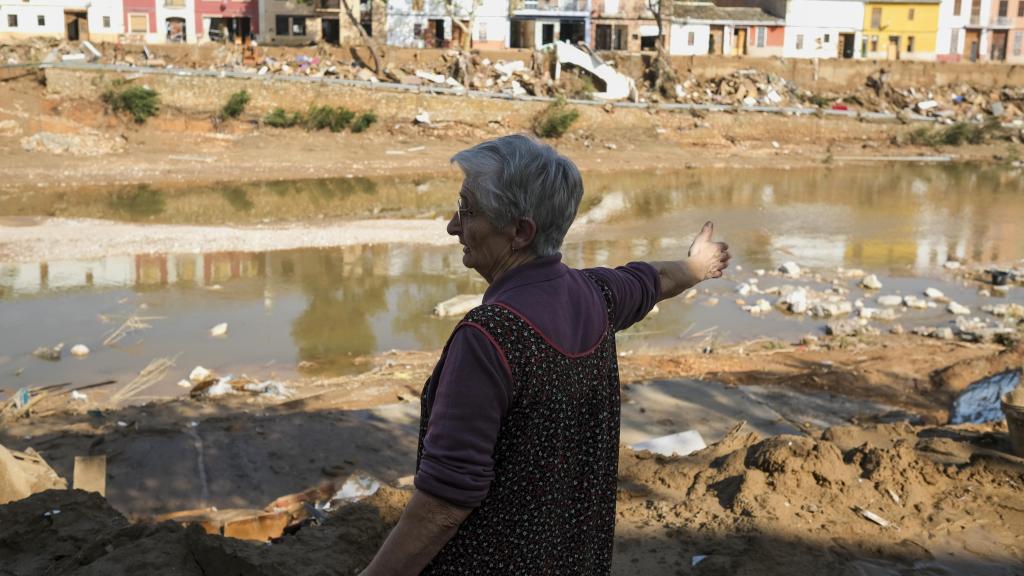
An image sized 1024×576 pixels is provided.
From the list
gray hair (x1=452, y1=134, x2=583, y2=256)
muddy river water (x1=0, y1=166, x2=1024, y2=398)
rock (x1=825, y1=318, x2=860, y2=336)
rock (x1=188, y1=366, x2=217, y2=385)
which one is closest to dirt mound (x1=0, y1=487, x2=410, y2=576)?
gray hair (x1=452, y1=134, x2=583, y2=256)

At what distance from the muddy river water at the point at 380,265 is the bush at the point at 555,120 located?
4.97 meters

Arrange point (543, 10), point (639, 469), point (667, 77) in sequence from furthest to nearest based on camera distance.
Answer: point (543, 10), point (667, 77), point (639, 469)

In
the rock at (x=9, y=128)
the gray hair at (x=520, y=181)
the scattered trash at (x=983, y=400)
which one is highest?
the gray hair at (x=520, y=181)

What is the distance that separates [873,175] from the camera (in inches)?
1286

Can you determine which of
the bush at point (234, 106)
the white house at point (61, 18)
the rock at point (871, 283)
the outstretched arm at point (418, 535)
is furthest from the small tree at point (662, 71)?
the outstretched arm at point (418, 535)

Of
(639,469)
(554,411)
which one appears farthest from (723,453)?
(554,411)

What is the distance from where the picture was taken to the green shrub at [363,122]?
33.2 metres

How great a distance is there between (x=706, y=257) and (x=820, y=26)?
168 feet

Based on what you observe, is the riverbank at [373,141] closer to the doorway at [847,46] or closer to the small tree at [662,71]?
the small tree at [662,71]

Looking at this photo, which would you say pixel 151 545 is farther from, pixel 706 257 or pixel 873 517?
pixel 873 517

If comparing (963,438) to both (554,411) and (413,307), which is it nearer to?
(554,411)

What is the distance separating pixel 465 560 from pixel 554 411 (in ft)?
1.31

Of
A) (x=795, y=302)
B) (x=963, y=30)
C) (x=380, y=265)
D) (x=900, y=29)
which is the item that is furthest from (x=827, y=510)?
(x=963, y=30)

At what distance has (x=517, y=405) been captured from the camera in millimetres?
2223
